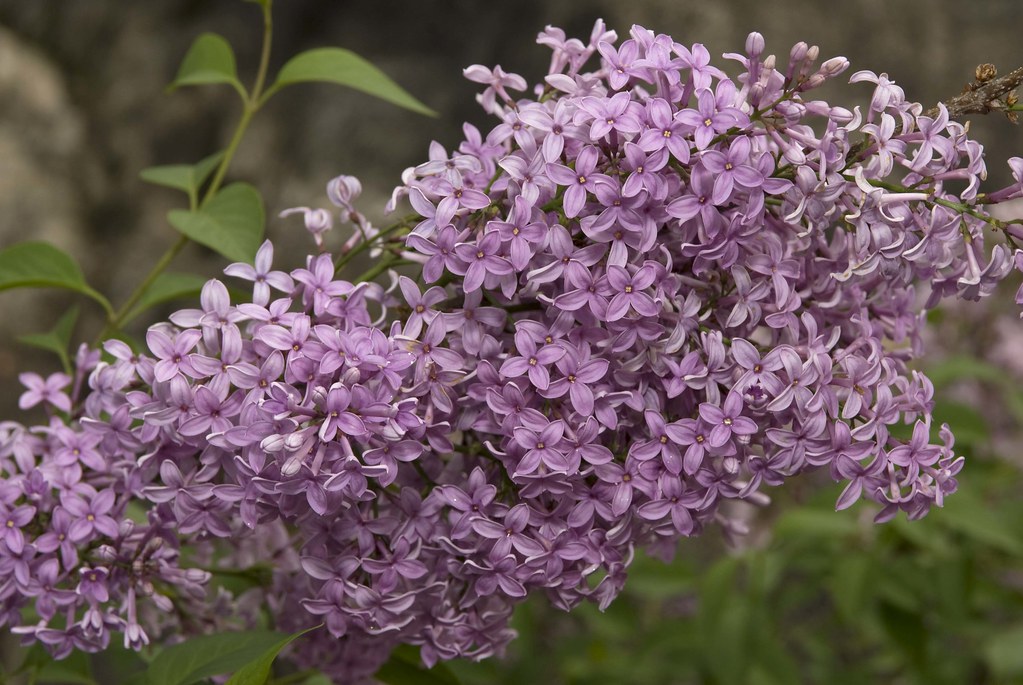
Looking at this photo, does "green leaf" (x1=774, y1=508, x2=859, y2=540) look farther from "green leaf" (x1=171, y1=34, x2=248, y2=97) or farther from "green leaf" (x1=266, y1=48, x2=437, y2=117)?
"green leaf" (x1=171, y1=34, x2=248, y2=97)

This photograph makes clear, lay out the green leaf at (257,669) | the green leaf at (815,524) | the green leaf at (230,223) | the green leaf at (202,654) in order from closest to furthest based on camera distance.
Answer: the green leaf at (257,669) < the green leaf at (202,654) < the green leaf at (230,223) < the green leaf at (815,524)

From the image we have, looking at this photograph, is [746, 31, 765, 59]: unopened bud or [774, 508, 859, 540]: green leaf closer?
[746, 31, 765, 59]: unopened bud

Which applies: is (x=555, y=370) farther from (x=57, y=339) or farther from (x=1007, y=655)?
(x=1007, y=655)

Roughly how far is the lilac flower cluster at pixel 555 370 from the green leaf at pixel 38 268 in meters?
0.20

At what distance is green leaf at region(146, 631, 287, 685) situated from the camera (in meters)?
0.81

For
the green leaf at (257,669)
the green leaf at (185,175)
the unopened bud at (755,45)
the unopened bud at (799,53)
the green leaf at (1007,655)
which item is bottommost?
the green leaf at (257,669)

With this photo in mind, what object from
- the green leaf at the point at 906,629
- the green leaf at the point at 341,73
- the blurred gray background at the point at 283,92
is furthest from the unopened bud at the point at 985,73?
the blurred gray background at the point at 283,92

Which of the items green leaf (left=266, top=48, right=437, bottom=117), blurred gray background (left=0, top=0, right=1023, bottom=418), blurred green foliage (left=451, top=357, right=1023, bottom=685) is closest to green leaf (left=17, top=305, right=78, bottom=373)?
green leaf (left=266, top=48, right=437, bottom=117)

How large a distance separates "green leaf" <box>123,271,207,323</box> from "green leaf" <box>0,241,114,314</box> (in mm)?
29

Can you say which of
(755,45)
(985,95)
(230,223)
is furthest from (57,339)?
(985,95)

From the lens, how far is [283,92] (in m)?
2.52

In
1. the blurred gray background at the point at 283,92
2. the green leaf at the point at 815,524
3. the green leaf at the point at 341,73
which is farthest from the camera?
the blurred gray background at the point at 283,92

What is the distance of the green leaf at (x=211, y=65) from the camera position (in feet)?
3.69

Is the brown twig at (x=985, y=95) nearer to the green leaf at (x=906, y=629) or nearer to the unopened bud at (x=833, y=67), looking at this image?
the unopened bud at (x=833, y=67)
